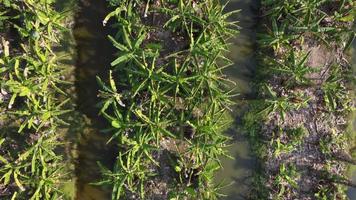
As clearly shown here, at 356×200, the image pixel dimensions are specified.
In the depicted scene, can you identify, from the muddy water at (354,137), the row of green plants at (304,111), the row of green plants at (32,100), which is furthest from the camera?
the muddy water at (354,137)

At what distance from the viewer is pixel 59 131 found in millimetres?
4559

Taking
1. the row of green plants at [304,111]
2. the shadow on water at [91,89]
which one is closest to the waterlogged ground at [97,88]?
the shadow on water at [91,89]

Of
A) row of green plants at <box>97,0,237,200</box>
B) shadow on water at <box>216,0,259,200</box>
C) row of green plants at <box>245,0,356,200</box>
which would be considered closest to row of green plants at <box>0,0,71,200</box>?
row of green plants at <box>97,0,237,200</box>

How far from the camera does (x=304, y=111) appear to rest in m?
4.64

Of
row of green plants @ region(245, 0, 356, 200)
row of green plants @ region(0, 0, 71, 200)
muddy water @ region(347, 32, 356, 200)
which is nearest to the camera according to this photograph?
row of green plants @ region(0, 0, 71, 200)

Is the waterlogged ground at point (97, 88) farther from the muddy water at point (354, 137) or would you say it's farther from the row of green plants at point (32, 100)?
the row of green plants at point (32, 100)

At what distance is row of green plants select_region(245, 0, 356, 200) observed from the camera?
448 cm

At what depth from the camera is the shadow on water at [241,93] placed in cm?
465

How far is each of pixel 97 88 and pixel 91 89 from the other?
0.07 metres

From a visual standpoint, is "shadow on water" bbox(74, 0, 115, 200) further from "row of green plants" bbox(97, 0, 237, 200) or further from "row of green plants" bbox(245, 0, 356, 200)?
"row of green plants" bbox(245, 0, 356, 200)

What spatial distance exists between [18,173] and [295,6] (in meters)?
3.30

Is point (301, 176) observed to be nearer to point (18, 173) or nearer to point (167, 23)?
point (167, 23)

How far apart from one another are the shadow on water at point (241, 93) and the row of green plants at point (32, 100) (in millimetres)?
1775

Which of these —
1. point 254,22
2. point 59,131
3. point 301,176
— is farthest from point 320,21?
point 59,131
